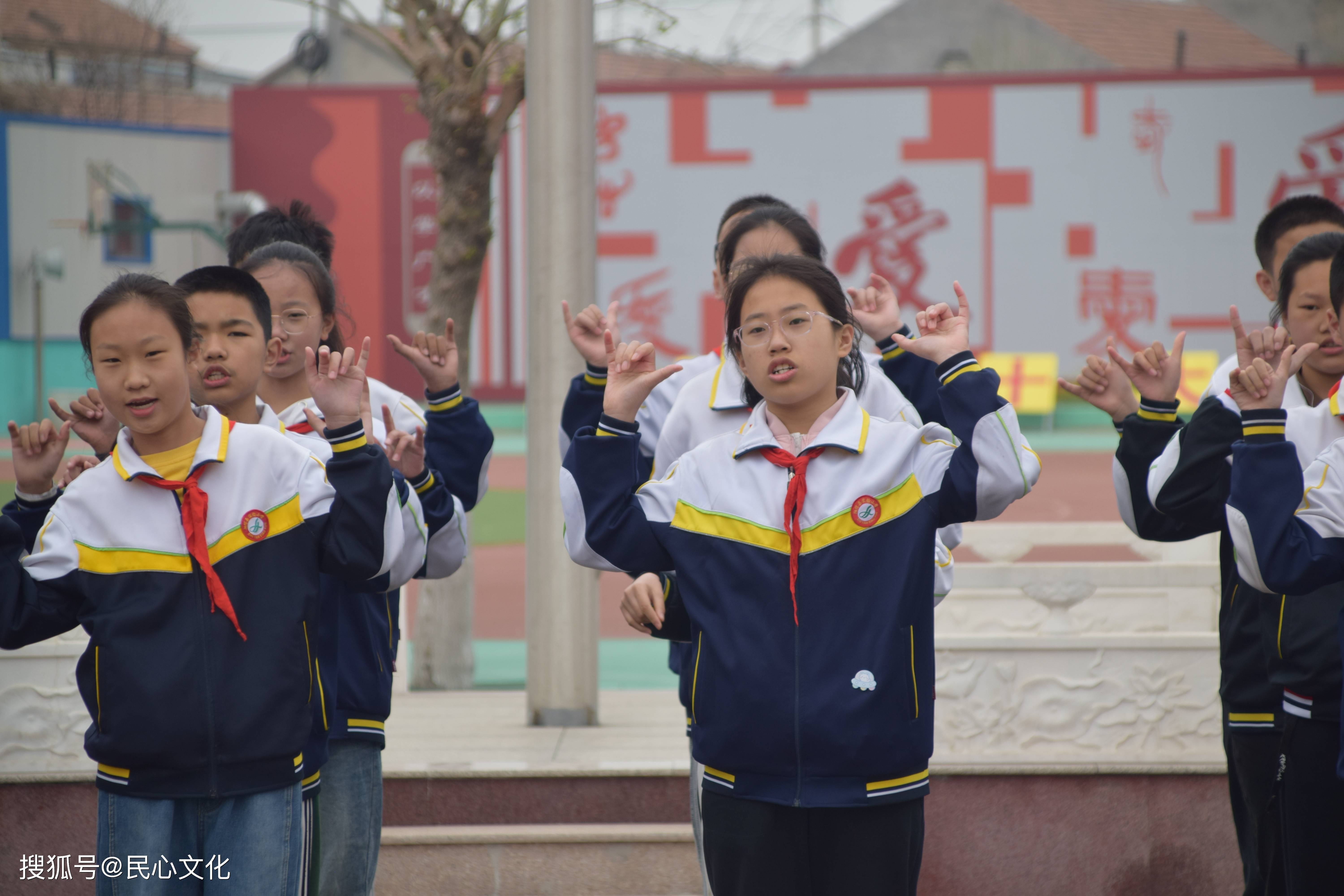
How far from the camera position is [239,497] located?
89.9 inches

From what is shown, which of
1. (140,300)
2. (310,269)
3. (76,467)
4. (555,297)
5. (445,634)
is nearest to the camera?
(140,300)

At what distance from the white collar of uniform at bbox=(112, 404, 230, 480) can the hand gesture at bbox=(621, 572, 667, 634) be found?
752 mm

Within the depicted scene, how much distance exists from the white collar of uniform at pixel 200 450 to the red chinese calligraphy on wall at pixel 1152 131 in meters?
16.4

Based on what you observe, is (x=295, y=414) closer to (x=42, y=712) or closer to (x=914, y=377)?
(x=914, y=377)

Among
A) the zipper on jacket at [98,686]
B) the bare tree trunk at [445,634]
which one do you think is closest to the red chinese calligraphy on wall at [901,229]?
the bare tree trunk at [445,634]

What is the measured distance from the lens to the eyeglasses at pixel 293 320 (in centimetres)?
288

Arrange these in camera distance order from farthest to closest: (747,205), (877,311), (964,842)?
1. (964,842)
2. (747,205)
3. (877,311)

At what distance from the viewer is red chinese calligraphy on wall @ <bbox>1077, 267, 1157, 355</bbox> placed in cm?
1688

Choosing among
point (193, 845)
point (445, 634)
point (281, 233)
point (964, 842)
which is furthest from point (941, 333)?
point (445, 634)

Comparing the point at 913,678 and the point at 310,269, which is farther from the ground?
the point at 310,269

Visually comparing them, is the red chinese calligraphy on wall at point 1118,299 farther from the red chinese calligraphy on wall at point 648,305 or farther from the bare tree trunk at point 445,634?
the bare tree trunk at point 445,634

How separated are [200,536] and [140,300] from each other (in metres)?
0.45

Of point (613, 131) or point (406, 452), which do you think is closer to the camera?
Result: point (406, 452)

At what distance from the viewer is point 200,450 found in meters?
2.28
